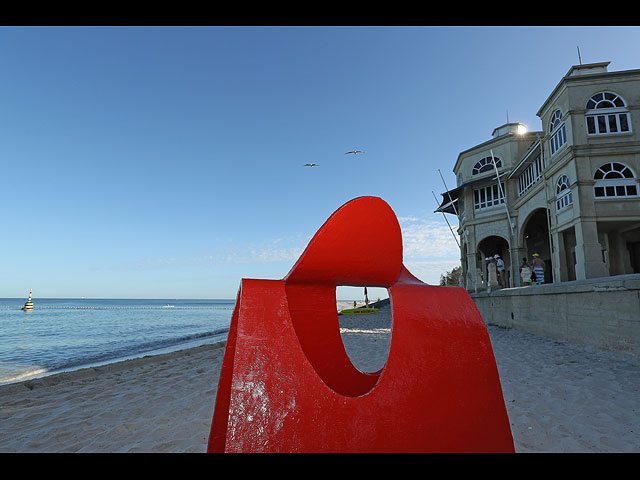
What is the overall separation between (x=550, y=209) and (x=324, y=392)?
16.9 metres

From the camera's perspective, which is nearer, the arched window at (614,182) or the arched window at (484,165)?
the arched window at (614,182)

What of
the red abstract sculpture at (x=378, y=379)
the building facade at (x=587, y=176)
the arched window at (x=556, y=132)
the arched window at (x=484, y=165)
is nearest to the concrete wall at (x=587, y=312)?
the building facade at (x=587, y=176)

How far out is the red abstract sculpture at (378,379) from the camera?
86.0 inches

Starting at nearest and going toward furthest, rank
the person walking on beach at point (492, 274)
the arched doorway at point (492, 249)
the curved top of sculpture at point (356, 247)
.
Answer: the curved top of sculpture at point (356, 247)
the person walking on beach at point (492, 274)
the arched doorway at point (492, 249)

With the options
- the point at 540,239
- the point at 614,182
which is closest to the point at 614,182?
the point at 614,182

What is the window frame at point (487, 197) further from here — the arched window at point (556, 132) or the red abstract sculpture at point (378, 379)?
the red abstract sculpture at point (378, 379)

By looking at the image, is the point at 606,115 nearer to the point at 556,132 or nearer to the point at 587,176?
the point at 556,132

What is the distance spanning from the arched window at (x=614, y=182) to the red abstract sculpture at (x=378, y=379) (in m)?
14.0

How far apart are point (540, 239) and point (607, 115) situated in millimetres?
10072

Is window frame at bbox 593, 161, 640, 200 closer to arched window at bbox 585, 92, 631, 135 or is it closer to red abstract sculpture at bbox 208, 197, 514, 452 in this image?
arched window at bbox 585, 92, 631, 135

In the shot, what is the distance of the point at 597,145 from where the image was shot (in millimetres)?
13094

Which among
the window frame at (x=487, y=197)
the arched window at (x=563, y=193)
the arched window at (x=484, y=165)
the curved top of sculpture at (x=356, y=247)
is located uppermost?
the arched window at (x=484, y=165)
